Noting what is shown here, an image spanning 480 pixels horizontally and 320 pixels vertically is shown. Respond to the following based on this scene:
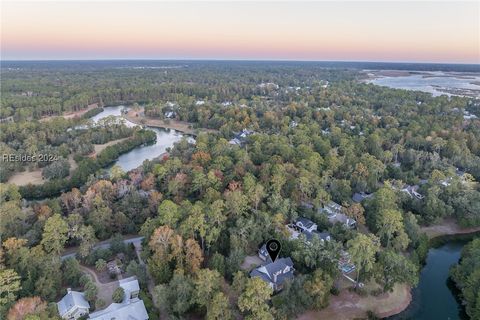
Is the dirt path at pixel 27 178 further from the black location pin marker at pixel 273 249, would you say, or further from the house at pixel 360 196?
the house at pixel 360 196

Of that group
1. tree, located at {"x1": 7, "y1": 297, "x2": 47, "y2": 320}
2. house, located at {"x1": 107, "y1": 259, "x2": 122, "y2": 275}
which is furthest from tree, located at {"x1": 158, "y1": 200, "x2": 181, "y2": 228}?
tree, located at {"x1": 7, "y1": 297, "x2": 47, "y2": 320}

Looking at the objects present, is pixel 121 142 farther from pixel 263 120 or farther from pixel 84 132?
pixel 263 120

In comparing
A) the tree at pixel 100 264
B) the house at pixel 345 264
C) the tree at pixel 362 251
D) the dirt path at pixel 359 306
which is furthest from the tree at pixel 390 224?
the tree at pixel 100 264

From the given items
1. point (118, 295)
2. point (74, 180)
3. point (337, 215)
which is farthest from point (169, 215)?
point (74, 180)

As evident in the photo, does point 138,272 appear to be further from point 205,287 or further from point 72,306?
point 205,287

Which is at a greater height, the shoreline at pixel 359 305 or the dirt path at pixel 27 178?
the dirt path at pixel 27 178

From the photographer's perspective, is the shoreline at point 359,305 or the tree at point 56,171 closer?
the shoreline at point 359,305

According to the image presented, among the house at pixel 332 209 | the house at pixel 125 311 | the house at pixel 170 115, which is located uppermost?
the house at pixel 170 115
